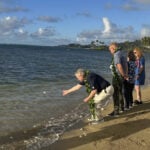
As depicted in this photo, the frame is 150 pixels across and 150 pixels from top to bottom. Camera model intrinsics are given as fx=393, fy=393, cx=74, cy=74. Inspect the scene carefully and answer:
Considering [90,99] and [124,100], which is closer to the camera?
[90,99]

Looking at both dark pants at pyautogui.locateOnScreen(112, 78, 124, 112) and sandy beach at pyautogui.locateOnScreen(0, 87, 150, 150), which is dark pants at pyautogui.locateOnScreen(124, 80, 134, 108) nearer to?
dark pants at pyautogui.locateOnScreen(112, 78, 124, 112)

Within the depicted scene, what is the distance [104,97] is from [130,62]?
2.29 meters

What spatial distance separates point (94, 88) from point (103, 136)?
1165 mm

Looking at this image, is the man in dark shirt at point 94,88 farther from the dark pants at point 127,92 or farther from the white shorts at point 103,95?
the dark pants at point 127,92

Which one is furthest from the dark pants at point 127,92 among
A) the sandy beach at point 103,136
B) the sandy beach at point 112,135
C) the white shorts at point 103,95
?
the white shorts at point 103,95

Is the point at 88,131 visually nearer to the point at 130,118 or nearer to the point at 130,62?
the point at 130,118

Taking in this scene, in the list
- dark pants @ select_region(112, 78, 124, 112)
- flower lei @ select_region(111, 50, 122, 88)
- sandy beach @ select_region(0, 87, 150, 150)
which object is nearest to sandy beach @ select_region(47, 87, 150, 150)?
sandy beach @ select_region(0, 87, 150, 150)

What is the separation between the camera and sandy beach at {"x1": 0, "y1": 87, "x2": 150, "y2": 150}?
314 inches

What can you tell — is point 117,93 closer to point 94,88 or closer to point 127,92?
point 127,92

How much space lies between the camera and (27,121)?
10.4m

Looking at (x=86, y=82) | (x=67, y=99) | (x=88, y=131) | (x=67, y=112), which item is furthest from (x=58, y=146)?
(x=67, y=99)

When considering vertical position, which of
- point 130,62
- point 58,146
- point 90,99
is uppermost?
point 130,62

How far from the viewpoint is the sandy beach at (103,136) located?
797cm

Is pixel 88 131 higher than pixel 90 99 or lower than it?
lower
